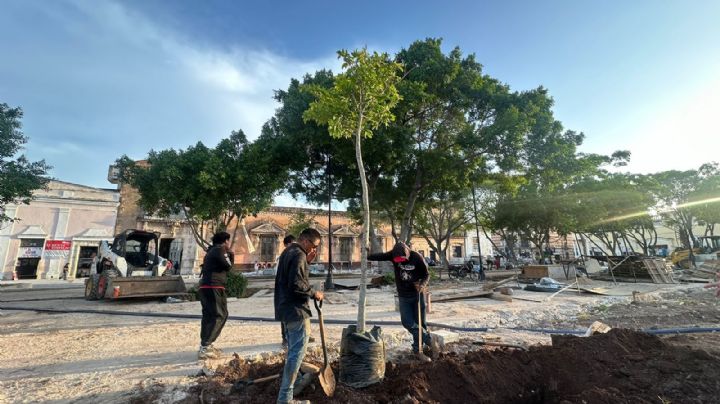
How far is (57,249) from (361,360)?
32.2 meters

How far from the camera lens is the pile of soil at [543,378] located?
3225mm

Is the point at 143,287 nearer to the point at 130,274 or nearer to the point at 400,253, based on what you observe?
the point at 130,274

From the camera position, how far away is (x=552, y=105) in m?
15.1

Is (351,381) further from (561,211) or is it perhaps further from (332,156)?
(561,211)

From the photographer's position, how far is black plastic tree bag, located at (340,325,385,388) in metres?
3.46

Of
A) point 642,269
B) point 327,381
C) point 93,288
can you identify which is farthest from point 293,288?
point 642,269

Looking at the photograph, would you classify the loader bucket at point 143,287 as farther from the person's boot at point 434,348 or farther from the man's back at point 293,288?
the person's boot at point 434,348

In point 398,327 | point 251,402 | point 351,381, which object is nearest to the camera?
point 251,402

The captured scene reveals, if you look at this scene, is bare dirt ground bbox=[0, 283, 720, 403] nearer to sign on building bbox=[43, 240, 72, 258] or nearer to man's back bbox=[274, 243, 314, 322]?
man's back bbox=[274, 243, 314, 322]

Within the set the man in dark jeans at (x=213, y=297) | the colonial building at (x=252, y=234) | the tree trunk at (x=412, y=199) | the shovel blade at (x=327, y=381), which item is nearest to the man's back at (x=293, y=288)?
the shovel blade at (x=327, y=381)

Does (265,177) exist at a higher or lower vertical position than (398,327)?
higher

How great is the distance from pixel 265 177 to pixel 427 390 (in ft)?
38.1

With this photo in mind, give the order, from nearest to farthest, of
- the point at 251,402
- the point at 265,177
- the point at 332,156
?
the point at 251,402, the point at 265,177, the point at 332,156

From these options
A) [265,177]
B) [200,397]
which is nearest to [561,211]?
[265,177]
